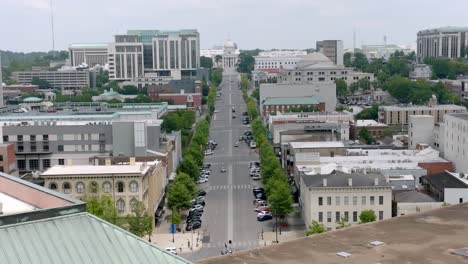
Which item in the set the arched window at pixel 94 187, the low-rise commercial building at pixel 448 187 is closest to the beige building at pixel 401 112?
the low-rise commercial building at pixel 448 187

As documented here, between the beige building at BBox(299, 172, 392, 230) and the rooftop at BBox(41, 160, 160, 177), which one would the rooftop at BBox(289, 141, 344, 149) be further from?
the rooftop at BBox(41, 160, 160, 177)

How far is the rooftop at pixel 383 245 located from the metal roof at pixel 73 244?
53.1 feet

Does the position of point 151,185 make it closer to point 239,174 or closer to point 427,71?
point 239,174

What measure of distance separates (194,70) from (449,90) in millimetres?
67099

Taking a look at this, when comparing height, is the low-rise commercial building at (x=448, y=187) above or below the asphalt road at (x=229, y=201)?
above

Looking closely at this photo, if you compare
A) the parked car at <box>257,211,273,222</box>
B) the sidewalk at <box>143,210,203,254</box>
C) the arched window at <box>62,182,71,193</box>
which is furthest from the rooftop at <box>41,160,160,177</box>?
the parked car at <box>257,211,273,222</box>

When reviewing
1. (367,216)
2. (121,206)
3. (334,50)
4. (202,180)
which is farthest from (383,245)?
(334,50)

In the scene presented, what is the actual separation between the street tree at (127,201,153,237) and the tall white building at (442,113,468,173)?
27.5 metres

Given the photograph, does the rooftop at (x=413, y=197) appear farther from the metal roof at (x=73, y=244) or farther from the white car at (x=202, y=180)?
the metal roof at (x=73, y=244)

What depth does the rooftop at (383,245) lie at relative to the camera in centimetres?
2856

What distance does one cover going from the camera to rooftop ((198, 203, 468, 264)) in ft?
93.7

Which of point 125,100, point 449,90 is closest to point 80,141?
point 125,100

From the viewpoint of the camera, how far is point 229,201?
55250 mm

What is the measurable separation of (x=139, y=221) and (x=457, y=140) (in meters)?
30.1
